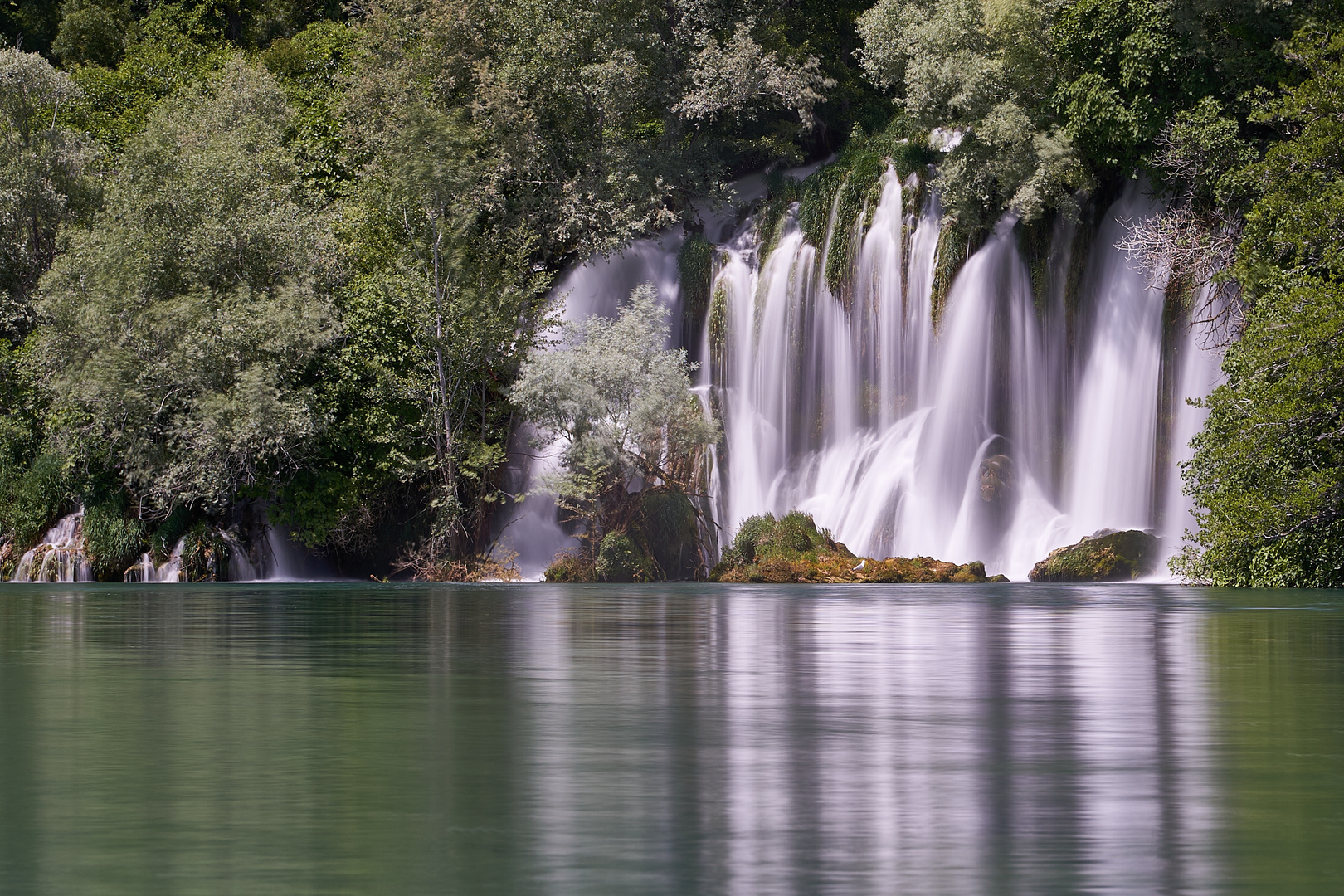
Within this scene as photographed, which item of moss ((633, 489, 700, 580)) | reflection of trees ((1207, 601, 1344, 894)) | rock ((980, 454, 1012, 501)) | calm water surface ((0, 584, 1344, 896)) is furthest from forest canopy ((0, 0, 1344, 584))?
calm water surface ((0, 584, 1344, 896))

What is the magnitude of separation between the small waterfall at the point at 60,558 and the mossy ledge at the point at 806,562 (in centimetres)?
1600

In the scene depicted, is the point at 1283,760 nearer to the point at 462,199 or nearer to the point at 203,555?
the point at 462,199

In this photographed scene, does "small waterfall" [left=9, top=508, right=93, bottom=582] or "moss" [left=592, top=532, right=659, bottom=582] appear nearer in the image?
"moss" [left=592, top=532, right=659, bottom=582]

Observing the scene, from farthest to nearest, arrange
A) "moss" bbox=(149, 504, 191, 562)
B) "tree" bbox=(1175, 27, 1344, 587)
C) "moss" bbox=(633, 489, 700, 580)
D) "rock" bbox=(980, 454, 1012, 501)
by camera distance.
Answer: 1. "moss" bbox=(149, 504, 191, 562)
2. "moss" bbox=(633, 489, 700, 580)
3. "rock" bbox=(980, 454, 1012, 501)
4. "tree" bbox=(1175, 27, 1344, 587)

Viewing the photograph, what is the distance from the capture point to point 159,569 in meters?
41.0

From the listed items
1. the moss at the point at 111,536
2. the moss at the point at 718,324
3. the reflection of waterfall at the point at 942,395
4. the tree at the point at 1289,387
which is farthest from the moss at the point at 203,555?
the tree at the point at 1289,387

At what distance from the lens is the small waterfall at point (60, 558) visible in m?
41.6

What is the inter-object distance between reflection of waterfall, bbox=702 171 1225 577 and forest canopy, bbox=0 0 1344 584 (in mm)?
1545

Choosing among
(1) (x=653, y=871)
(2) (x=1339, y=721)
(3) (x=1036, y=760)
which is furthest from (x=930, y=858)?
(2) (x=1339, y=721)

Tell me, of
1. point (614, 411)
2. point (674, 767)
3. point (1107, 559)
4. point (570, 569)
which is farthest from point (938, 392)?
point (674, 767)

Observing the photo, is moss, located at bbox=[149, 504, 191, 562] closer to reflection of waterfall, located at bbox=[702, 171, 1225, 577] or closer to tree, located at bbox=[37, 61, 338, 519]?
tree, located at bbox=[37, 61, 338, 519]

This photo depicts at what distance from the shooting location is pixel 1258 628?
55.9ft

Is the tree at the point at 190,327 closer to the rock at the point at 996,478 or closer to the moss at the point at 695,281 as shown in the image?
the moss at the point at 695,281

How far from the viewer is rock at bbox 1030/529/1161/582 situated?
1352 inches
